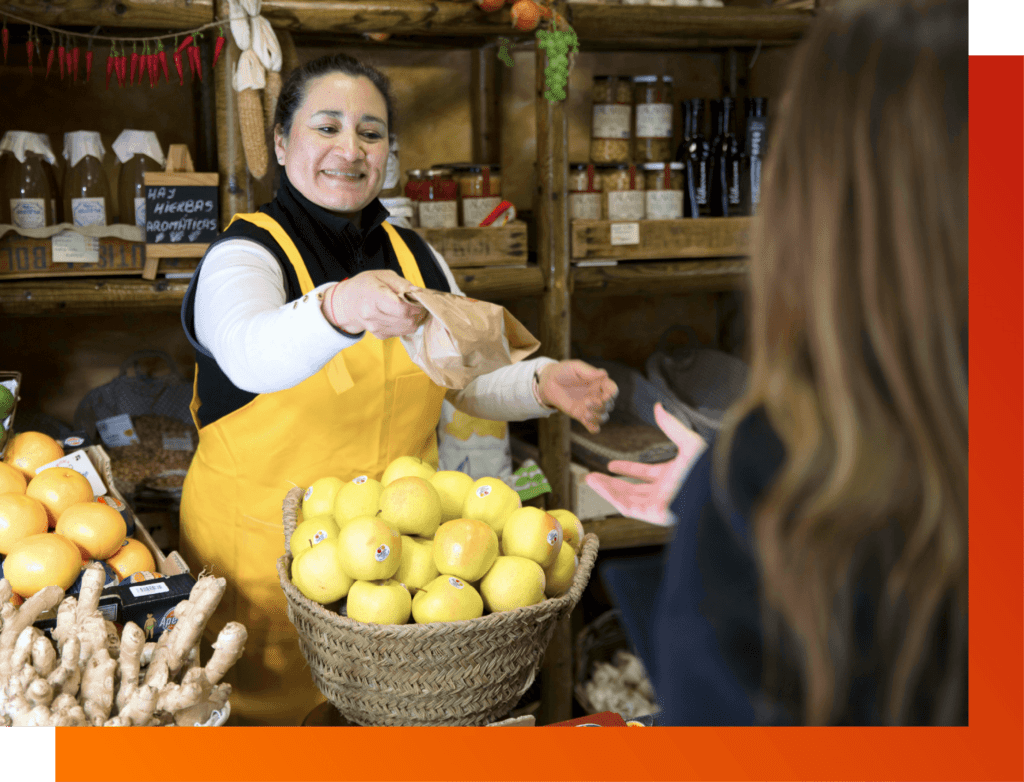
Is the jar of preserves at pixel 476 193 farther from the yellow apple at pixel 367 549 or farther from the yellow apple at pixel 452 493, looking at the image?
the yellow apple at pixel 367 549

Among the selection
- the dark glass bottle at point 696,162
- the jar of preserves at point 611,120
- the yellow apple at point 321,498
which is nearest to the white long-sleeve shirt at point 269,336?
the yellow apple at point 321,498

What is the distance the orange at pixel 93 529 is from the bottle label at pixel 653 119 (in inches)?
61.5

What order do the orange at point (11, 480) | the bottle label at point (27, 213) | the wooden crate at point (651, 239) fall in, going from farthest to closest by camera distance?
1. the wooden crate at point (651, 239)
2. the bottle label at point (27, 213)
3. the orange at point (11, 480)

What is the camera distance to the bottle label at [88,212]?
186 centimetres

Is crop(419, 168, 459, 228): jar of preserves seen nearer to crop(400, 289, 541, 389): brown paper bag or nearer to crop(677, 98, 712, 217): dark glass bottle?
crop(677, 98, 712, 217): dark glass bottle

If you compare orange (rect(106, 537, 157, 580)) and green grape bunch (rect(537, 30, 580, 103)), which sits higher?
green grape bunch (rect(537, 30, 580, 103))

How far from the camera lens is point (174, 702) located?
2.98 ft

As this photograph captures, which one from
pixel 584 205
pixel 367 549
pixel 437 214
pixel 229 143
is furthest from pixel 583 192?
pixel 367 549

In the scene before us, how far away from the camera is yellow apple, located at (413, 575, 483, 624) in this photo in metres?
0.89

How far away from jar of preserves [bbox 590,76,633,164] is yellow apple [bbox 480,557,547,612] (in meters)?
1.48

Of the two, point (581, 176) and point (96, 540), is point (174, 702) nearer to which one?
point (96, 540)

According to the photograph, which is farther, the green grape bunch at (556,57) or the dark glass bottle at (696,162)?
the dark glass bottle at (696,162)

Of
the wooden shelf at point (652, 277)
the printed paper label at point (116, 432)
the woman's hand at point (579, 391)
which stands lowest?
the printed paper label at point (116, 432)

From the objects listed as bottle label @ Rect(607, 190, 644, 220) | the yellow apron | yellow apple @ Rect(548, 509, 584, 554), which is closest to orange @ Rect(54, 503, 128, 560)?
the yellow apron
